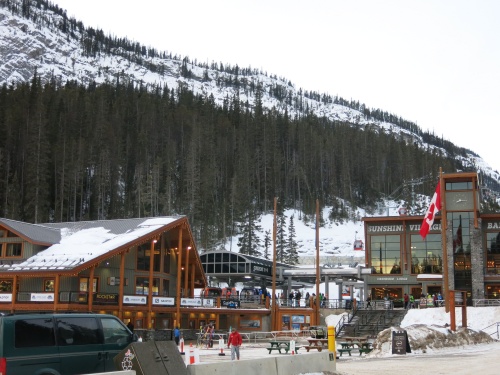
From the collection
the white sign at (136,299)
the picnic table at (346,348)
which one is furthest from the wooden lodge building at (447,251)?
the picnic table at (346,348)

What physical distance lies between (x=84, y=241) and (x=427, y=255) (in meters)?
30.6

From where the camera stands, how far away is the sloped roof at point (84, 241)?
36.2 metres

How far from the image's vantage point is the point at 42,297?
35469mm

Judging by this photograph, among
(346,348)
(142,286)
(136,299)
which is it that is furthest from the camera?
(142,286)

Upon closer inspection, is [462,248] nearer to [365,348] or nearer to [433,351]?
[433,351]

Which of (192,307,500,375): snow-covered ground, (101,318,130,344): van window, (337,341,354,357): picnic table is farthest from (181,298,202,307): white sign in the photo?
(101,318,130,344): van window

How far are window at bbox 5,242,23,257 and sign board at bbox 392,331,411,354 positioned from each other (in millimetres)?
25044

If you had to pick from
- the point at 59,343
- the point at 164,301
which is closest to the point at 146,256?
the point at 164,301

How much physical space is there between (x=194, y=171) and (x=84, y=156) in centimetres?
1746

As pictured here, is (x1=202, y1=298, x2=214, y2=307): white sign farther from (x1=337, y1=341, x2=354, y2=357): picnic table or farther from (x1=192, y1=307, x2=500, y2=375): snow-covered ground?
(x1=337, y1=341, x2=354, y2=357): picnic table

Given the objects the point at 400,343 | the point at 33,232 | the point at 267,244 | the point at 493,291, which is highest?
the point at 267,244

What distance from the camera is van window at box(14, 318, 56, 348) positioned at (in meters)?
11.5

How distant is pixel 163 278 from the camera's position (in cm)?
4384

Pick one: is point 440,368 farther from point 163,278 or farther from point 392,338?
point 163,278
